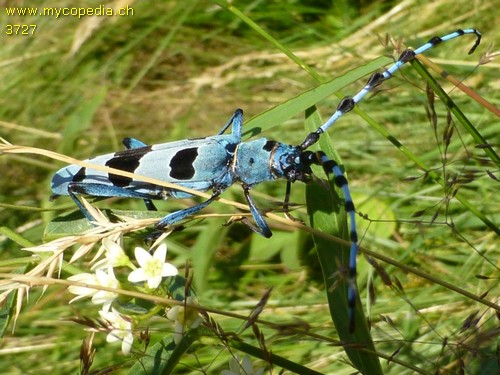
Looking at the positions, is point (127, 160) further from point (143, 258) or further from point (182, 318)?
point (182, 318)

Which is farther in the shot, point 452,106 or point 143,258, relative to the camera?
point 452,106

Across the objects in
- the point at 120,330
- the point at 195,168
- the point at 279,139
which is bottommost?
the point at 120,330

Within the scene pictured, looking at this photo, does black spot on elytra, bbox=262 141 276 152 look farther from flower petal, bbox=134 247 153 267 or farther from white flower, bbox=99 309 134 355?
white flower, bbox=99 309 134 355

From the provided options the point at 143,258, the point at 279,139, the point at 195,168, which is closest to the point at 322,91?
the point at 195,168

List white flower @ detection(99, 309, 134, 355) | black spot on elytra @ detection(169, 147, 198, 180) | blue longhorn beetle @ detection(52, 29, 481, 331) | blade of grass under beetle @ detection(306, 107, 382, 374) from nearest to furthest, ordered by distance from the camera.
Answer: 1. white flower @ detection(99, 309, 134, 355)
2. blade of grass under beetle @ detection(306, 107, 382, 374)
3. blue longhorn beetle @ detection(52, 29, 481, 331)
4. black spot on elytra @ detection(169, 147, 198, 180)

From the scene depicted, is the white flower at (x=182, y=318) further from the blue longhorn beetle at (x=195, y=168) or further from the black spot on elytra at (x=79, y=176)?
the black spot on elytra at (x=79, y=176)

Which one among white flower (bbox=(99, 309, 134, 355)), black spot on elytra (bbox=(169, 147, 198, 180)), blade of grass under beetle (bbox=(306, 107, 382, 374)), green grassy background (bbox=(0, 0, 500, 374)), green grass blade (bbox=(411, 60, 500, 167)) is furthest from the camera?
green grassy background (bbox=(0, 0, 500, 374))

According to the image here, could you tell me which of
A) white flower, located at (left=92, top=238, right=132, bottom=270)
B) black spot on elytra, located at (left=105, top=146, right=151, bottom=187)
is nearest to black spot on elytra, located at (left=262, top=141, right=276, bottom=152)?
black spot on elytra, located at (left=105, top=146, right=151, bottom=187)

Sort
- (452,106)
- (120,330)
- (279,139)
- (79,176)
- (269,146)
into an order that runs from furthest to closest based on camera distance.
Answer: (279,139) → (79,176) → (269,146) → (452,106) → (120,330)
